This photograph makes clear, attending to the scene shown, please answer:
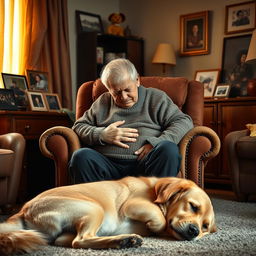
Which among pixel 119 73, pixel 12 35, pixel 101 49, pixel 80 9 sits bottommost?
pixel 119 73

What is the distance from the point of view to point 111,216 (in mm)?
2018

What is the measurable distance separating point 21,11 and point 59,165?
92.3 inches

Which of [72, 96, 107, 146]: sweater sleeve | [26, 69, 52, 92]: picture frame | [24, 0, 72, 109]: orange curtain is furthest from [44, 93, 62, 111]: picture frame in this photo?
[72, 96, 107, 146]: sweater sleeve

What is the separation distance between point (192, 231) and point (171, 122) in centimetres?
97

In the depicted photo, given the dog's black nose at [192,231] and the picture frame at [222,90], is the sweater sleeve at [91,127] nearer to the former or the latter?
the dog's black nose at [192,231]

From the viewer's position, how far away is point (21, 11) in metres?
4.64

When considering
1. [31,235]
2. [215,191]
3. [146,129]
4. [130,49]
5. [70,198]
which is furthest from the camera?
[130,49]

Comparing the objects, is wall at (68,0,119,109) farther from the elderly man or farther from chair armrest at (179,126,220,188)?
chair armrest at (179,126,220,188)

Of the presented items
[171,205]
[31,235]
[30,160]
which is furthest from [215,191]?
[31,235]

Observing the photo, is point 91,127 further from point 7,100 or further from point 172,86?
point 7,100

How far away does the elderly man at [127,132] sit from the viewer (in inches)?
102

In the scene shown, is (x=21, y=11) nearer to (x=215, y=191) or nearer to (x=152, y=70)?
(x=152, y=70)

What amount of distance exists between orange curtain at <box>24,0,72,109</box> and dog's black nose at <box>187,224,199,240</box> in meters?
3.08

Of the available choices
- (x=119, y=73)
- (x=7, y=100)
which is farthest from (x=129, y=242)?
(x=7, y=100)
